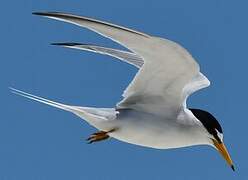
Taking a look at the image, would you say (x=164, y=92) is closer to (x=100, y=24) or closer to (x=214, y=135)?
(x=214, y=135)

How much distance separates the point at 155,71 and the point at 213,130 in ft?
4.27

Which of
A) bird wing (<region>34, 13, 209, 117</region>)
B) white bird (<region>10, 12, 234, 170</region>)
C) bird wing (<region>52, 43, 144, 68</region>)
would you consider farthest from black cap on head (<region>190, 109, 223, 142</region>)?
bird wing (<region>52, 43, 144, 68</region>)

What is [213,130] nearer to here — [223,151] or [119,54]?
[223,151]

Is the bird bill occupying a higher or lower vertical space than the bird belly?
lower

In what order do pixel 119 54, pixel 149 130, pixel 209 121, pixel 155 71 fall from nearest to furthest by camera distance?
pixel 155 71 < pixel 149 130 < pixel 209 121 < pixel 119 54

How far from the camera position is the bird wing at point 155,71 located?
576 centimetres

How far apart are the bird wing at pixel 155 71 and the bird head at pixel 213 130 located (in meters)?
0.27

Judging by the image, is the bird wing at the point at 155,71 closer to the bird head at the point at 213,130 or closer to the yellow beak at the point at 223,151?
the bird head at the point at 213,130

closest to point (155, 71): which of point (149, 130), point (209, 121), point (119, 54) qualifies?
point (149, 130)

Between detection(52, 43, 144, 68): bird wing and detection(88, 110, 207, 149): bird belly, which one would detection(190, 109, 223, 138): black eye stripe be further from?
detection(52, 43, 144, 68): bird wing

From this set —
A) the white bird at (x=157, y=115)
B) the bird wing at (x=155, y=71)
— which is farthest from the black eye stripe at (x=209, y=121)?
the bird wing at (x=155, y=71)

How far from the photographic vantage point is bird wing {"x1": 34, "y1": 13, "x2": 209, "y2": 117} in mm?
5758

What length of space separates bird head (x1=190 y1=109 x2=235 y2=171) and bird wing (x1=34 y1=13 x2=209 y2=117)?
0.27m

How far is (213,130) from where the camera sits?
834 centimetres
